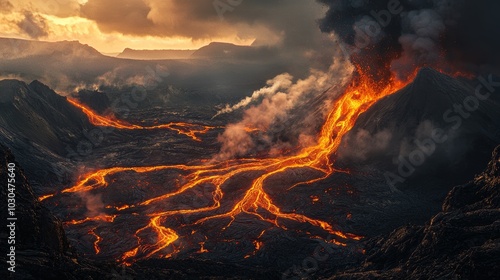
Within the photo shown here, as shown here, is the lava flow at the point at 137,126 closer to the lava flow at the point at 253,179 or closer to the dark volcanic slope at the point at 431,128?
the lava flow at the point at 253,179

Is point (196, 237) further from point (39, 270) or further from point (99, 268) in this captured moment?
point (39, 270)

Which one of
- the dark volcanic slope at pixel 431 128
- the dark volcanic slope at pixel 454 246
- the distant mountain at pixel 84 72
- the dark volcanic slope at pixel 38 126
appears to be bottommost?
the dark volcanic slope at pixel 454 246

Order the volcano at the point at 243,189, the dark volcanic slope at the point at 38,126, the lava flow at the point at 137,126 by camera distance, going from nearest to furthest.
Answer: the volcano at the point at 243,189
the dark volcanic slope at the point at 38,126
the lava flow at the point at 137,126

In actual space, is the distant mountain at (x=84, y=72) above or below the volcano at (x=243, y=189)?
above

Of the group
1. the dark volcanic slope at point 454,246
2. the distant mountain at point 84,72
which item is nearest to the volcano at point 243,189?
the dark volcanic slope at point 454,246

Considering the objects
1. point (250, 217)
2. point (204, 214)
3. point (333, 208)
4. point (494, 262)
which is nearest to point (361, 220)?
point (333, 208)

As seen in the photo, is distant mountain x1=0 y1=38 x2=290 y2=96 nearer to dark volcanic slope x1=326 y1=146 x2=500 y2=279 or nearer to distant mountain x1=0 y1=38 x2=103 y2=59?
distant mountain x1=0 y1=38 x2=103 y2=59

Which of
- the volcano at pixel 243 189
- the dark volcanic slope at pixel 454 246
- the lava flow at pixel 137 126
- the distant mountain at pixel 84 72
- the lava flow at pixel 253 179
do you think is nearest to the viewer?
the dark volcanic slope at pixel 454 246

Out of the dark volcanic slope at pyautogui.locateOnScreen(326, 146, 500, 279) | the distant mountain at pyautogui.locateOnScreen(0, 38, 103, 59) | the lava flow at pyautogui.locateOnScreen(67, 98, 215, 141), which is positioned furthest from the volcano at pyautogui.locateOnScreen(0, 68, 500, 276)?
the distant mountain at pyautogui.locateOnScreen(0, 38, 103, 59)
